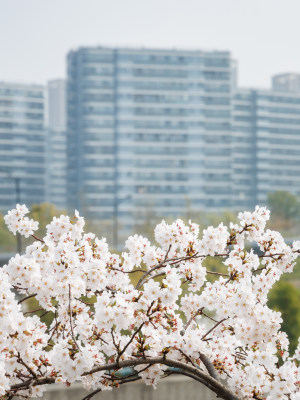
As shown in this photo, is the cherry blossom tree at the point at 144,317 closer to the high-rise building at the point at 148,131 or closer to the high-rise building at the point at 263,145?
the high-rise building at the point at 148,131

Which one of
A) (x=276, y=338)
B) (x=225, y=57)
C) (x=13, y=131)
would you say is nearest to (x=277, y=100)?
(x=225, y=57)

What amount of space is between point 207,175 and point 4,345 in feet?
332

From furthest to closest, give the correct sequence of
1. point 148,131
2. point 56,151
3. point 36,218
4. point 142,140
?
point 56,151, point 148,131, point 142,140, point 36,218

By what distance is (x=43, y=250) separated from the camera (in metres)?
4.35

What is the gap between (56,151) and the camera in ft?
401

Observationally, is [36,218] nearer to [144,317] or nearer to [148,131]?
[144,317]

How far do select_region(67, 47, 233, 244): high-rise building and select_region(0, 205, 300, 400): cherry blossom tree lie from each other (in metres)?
92.7

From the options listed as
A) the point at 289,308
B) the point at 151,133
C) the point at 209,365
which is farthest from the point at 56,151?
the point at 209,365

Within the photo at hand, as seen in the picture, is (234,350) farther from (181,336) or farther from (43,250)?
(43,250)

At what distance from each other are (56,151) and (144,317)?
12005 cm

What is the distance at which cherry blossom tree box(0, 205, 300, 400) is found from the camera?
357 centimetres

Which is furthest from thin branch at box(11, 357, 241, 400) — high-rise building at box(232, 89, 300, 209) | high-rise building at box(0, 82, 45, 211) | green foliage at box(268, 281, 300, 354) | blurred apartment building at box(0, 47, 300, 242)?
high-rise building at box(232, 89, 300, 209)

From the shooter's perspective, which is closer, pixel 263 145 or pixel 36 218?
pixel 36 218

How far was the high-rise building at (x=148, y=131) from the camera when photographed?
329 ft
